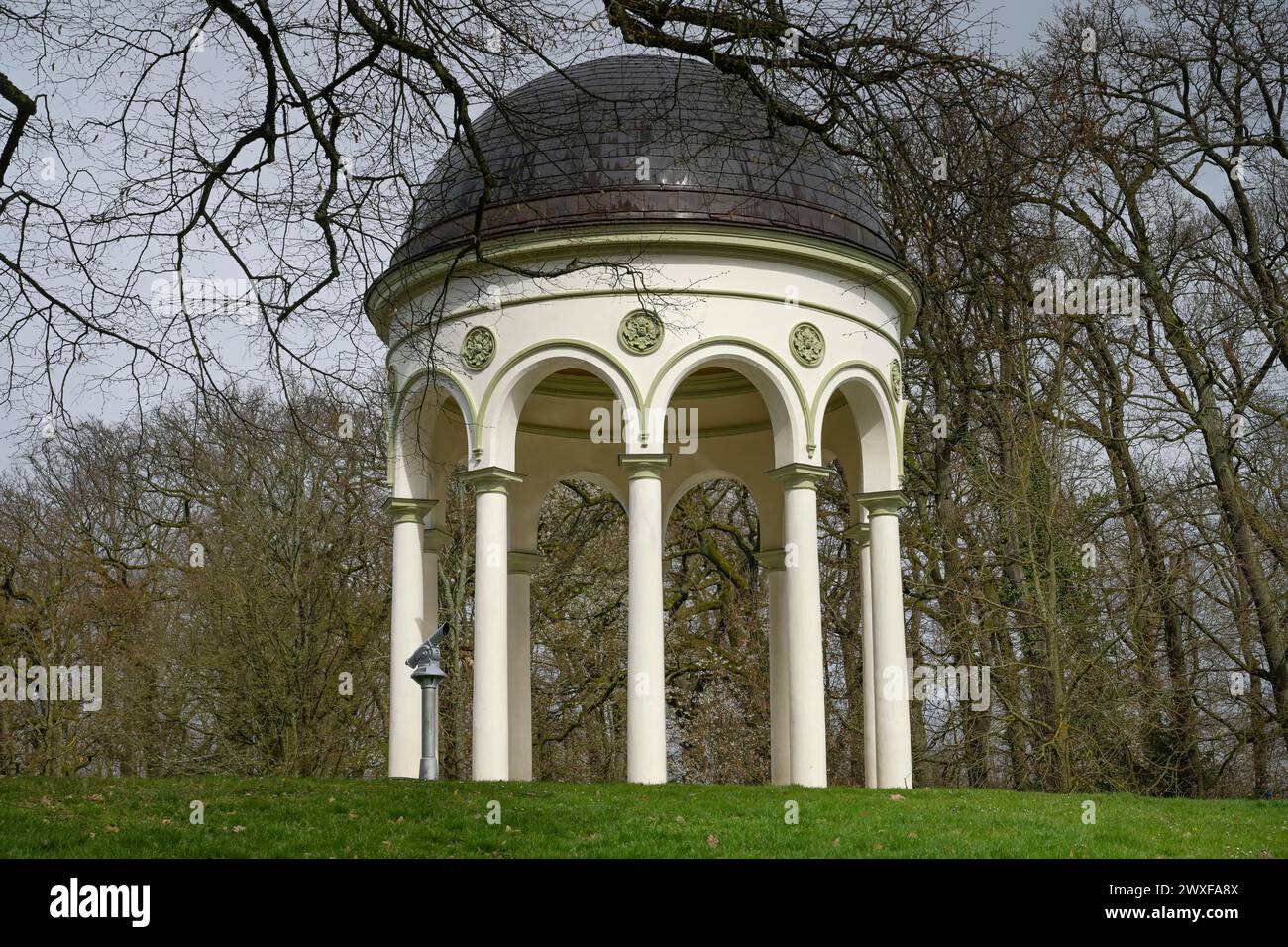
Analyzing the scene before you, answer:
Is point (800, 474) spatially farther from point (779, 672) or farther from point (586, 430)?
point (586, 430)

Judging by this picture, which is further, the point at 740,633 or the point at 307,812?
the point at 740,633

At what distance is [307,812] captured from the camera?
1252 cm

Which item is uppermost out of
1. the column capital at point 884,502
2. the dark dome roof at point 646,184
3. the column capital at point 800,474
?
the dark dome roof at point 646,184

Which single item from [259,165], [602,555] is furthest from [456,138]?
[602,555]

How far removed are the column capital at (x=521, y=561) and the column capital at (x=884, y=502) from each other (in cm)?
575

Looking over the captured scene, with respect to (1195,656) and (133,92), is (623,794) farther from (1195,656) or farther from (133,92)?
(1195,656)

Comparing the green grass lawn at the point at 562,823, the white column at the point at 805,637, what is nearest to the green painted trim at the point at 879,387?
the white column at the point at 805,637

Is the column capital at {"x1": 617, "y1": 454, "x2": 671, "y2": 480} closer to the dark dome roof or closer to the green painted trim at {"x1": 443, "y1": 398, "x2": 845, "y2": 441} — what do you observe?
the dark dome roof

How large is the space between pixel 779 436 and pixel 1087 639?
611cm

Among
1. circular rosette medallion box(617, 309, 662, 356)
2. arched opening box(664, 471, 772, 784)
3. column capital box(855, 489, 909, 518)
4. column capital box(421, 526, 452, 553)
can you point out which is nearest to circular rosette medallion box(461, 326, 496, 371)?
circular rosette medallion box(617, 309, 662, 356)

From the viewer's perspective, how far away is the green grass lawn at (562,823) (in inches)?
441

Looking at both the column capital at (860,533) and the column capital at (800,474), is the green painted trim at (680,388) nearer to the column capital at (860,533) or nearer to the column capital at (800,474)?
the column capital at (860,533)

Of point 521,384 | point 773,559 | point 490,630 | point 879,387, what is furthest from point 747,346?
point 773,559

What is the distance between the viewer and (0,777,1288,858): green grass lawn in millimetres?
11195
